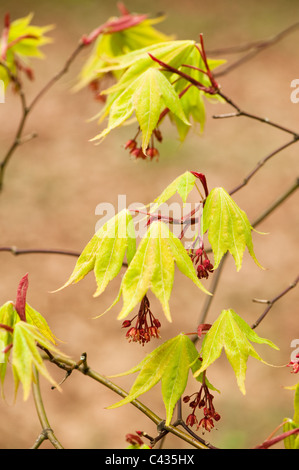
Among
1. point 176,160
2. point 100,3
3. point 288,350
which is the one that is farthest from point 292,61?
point 288,350

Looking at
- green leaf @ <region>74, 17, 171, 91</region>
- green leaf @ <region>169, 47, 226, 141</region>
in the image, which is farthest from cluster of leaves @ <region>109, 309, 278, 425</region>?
green leaf @ <region>74, 17, 171, 91</region>

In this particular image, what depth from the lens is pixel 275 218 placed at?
14.1 ft

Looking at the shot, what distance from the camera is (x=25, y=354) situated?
0.73 metres

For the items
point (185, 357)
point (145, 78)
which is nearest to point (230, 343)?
point (185, 357)

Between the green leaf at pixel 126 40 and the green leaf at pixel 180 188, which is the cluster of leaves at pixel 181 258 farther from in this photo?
the green leaf at pixel 126 40

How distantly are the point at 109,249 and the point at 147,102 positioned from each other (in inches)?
10.2

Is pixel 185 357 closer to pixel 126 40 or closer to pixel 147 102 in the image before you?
pixel 147 102

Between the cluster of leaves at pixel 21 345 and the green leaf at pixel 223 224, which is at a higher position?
the green leaf at pixel 223 224

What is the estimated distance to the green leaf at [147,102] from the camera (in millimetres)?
898

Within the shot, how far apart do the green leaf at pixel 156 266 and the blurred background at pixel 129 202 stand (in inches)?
64.2

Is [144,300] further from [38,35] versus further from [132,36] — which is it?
[38,35]

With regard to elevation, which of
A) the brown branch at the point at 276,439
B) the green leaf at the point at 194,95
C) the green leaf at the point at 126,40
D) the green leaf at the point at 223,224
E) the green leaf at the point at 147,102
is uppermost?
the green leaf at the point at 126,40

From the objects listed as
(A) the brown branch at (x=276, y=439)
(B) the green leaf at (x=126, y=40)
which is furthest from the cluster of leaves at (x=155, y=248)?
(B) the green leaf at (x=126, y=40)
